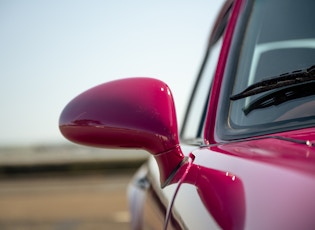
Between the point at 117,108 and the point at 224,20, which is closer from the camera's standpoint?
the point at 117,108

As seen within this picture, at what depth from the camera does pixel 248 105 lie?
5.77 feet

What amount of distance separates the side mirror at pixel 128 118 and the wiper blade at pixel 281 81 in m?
0.26

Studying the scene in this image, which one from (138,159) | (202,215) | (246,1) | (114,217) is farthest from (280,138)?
(138,159)

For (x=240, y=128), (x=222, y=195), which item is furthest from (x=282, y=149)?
(x=240, y=128)

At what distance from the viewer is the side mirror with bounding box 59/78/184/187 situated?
1.61 meters

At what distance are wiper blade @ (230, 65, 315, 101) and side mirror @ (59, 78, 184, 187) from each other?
260 mm

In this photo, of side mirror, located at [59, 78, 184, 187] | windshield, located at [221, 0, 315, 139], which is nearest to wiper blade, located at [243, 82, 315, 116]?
windshield, located at [221, 0, 315, 139]

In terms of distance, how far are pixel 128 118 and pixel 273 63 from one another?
556 millimetres

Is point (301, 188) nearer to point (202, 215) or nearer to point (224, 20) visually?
point (202, 215)

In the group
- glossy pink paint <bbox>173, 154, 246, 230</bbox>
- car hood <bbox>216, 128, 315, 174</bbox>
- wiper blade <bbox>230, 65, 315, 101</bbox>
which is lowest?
glossy pink paint <bbox>173, 154, 246, 230</bbox>

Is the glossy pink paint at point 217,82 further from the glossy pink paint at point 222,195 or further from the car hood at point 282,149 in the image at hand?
the glossy pink paint at point 222,195

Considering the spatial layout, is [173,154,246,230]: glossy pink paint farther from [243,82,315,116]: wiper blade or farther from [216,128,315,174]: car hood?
[243,82,315,116]: wiper blade

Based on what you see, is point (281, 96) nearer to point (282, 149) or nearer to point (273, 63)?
point (273, 63)

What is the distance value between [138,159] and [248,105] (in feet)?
93.9
